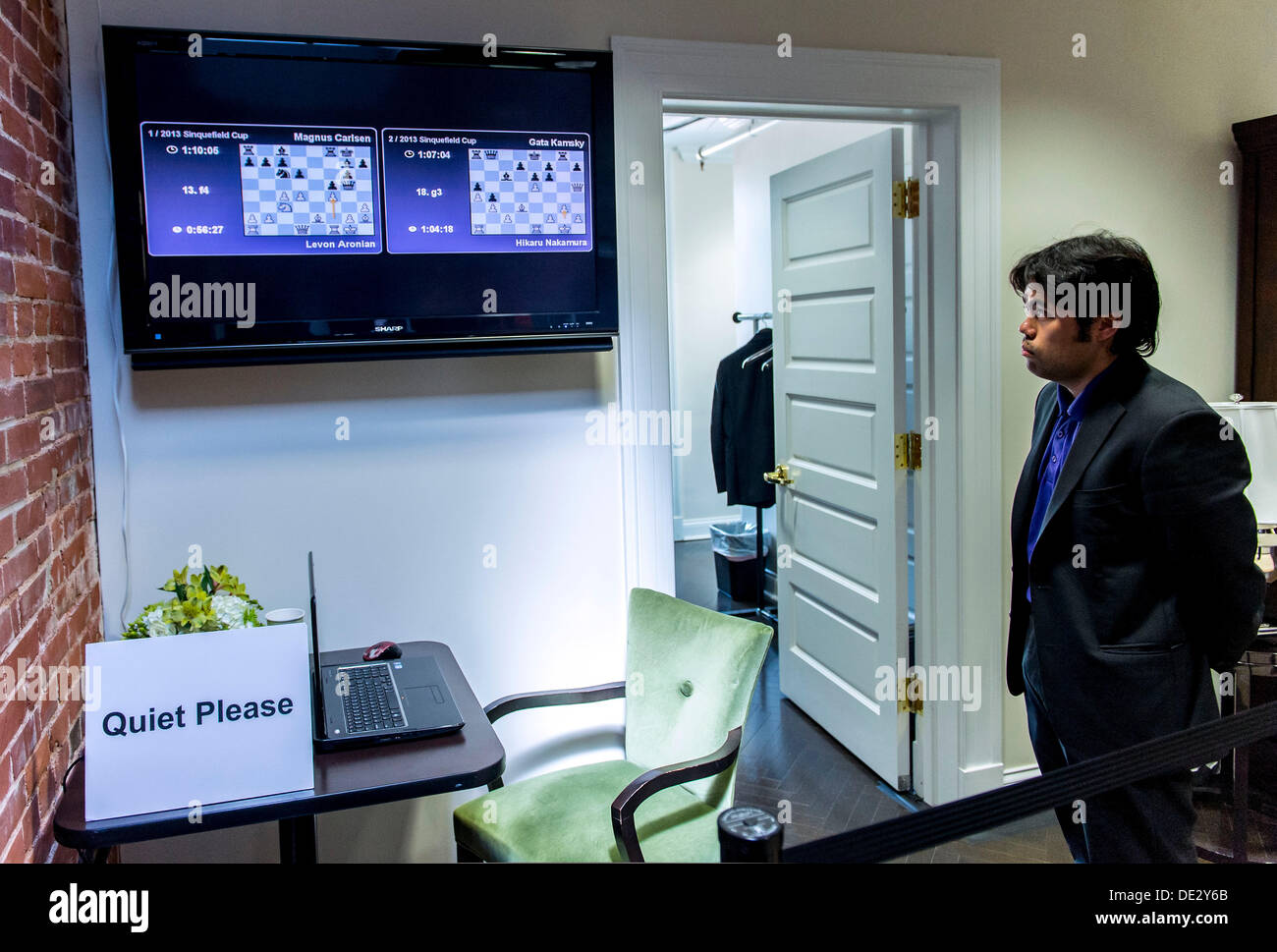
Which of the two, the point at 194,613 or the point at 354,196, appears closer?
the point at 194,613

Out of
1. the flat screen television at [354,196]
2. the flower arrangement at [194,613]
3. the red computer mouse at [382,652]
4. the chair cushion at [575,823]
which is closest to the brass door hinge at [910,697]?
the chair cushion at [575,823]

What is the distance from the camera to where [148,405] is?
8.43ft

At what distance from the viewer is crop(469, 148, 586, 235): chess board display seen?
2.67m

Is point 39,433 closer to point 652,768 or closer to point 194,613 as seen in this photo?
point 194,613

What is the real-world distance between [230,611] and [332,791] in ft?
1.59

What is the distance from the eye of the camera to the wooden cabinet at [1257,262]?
3.49 meters

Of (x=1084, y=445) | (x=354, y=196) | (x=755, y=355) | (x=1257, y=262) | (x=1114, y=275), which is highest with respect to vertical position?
(x=354, y=196)

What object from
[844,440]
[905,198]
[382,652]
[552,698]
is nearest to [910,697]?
[844,440]

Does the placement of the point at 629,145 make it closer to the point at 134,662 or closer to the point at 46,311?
the point at 46,311

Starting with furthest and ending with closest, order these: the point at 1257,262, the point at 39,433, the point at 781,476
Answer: the point at 781,476 → the point at 1257,262 → the point at 39,433

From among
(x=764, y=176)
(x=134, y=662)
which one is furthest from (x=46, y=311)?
(x=764, y=176)

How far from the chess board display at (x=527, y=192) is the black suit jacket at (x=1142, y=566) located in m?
1.40

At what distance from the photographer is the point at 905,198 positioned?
3447 mm

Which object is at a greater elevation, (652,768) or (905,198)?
(905,198)
